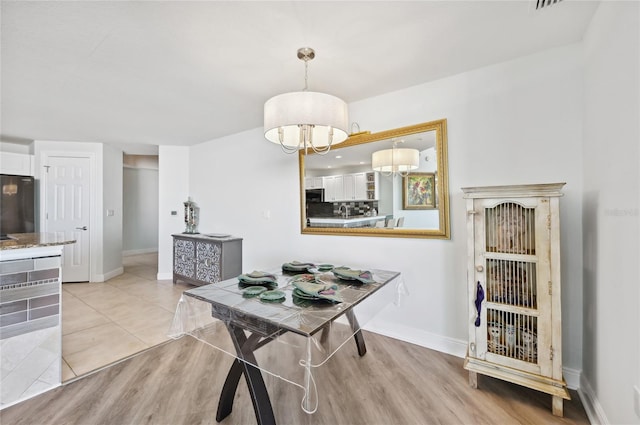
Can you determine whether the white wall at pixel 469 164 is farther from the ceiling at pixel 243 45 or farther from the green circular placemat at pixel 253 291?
the green circular placemat at pixel 253 291

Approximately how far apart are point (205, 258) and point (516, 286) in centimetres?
352

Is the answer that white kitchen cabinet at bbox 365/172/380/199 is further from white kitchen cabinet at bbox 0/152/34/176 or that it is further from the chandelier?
white kitchen cabinet at bbox 0/152/34/176

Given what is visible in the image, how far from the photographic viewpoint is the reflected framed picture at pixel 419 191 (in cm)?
227

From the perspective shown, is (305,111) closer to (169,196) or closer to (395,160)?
(395,160)

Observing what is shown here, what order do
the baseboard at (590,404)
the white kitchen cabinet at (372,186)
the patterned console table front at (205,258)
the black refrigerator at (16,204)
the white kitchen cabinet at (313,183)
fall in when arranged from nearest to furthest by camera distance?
the baseboard at (590,404)
the white kitchen cabinet at (372,186)
the white kitchen cabinet at (313,183)
the patterned console table front at (205,258)
the black refrigerator at (16,204)

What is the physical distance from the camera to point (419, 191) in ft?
7.63

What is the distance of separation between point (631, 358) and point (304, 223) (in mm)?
2483

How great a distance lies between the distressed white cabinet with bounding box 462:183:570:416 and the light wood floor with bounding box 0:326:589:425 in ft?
0.50

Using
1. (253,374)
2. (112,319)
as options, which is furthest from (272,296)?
(112,319)

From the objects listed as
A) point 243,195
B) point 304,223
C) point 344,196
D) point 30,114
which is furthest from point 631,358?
point 30,114

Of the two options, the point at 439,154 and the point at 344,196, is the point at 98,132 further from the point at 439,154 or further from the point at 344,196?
the point at 439,154

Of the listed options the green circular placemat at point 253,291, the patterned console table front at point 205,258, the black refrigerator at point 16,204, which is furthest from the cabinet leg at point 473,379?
the black refrigerator at point 16,204

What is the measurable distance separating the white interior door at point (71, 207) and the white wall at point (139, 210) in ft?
7.92

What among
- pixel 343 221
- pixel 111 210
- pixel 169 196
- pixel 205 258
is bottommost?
pixel 205 258
